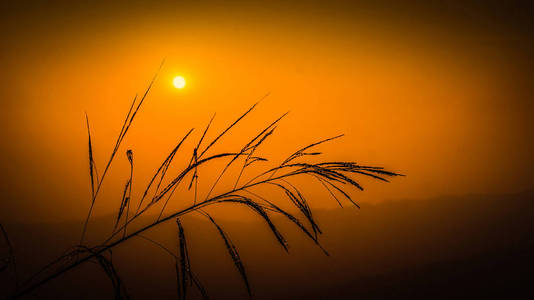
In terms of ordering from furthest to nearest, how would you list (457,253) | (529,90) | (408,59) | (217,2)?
(529,90) < (457,253) < (408,59) < (217,2)

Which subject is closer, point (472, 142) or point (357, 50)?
point (357, 50)

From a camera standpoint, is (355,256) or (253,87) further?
(355,256)

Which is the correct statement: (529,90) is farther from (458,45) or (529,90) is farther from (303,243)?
(303,243)

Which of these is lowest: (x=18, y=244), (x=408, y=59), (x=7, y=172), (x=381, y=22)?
(x=18, y=244)

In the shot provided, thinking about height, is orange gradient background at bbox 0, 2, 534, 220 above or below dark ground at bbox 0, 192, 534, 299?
above

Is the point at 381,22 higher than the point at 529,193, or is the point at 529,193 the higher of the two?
the point at 381,22

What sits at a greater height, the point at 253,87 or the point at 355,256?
the point at 253,87

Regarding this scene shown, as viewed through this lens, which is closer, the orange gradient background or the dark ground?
the orange gradient background

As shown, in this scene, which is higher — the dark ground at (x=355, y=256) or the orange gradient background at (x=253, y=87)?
the orange gradient background at (x=253, y=87)

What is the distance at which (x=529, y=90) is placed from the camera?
6.01ft

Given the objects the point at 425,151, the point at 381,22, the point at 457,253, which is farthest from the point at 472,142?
the point at 381,22

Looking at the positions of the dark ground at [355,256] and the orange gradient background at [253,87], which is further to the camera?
the dark ground at [355,256]

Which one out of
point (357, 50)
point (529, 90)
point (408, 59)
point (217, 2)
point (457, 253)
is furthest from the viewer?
point (529, 90)

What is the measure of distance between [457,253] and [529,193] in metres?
0.66
